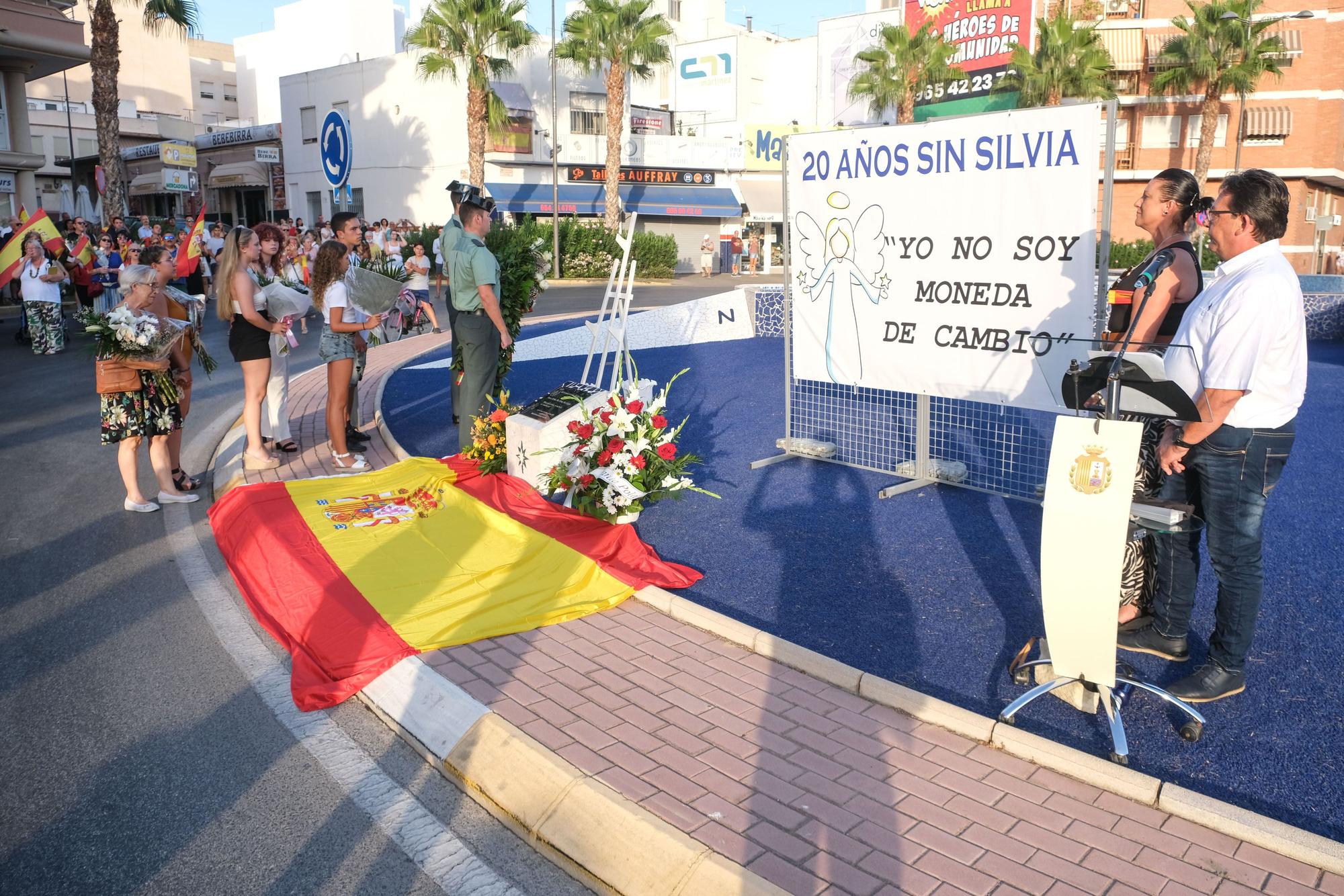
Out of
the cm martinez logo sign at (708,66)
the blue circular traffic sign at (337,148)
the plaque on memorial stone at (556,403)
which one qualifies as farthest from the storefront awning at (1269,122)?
the plaque on memorial stone at (556,403)

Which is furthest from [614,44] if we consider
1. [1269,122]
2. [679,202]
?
[1269,122]

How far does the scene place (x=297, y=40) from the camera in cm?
5938

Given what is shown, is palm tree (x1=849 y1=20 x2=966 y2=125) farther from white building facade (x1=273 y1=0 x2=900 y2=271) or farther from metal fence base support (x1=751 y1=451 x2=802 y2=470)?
metal fence base support (x1=751 y1=451 x2=802 y2=470)

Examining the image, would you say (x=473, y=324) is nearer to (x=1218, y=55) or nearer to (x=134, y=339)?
(x=134, y=339)

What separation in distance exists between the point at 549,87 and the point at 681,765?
41762mm

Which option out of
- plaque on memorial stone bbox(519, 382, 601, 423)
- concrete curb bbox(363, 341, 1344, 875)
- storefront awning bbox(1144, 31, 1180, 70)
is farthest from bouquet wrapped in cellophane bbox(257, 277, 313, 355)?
storefront awning bbox(1144, 31, 1180, 70)

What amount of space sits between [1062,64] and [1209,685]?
42446 mm

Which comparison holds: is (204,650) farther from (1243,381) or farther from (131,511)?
(1243,381)

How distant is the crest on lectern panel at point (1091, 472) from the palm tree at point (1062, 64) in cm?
4144

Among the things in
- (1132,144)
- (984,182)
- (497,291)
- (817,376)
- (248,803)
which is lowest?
(248,803)

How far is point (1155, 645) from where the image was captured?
15.6 ft

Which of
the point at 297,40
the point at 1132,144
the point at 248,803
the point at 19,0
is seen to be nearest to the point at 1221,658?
the point at 248,803

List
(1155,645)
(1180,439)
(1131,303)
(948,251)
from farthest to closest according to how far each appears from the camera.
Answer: (948,251) → (1131,303) → (1155,645) → (1180,439)

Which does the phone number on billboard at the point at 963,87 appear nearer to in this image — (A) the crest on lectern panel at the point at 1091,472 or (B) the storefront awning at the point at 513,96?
(B) the storefront awning at the point at 513,96
